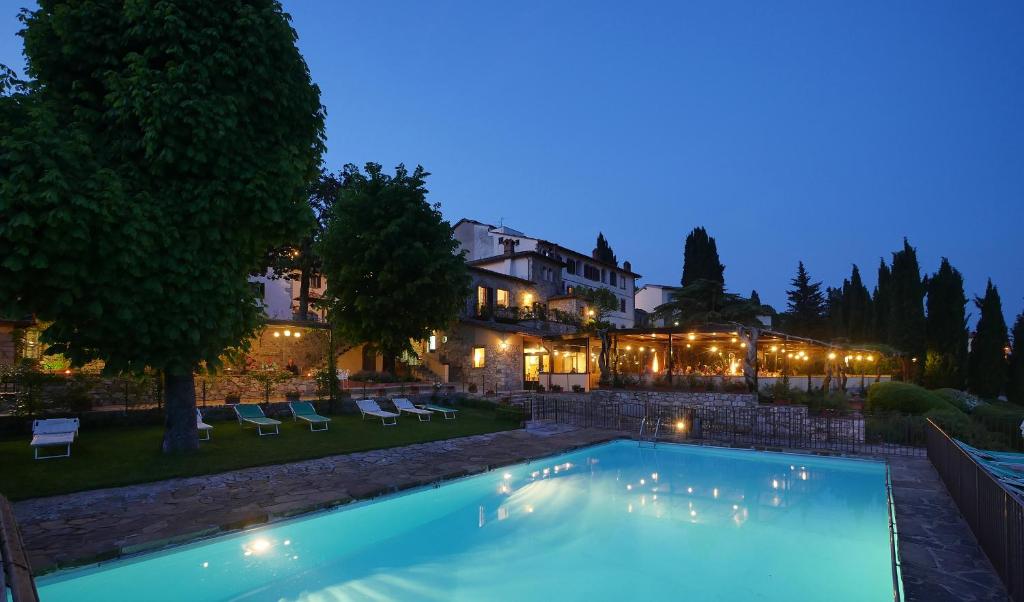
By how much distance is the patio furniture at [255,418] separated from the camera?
585 inches

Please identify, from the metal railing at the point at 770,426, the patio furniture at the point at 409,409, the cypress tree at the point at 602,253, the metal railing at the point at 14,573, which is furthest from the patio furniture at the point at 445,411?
the cypress tree at the point at 602,253

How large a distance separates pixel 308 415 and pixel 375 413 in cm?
197

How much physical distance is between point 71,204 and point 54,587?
538cm

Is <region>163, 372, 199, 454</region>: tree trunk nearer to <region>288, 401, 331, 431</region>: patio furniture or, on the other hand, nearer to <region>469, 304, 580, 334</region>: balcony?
<region>288, 401, 331, 431</region>: patio furniture

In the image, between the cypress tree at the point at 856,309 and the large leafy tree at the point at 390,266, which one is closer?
the large leafy tree at the point at 390,266

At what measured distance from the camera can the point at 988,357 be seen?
32.1 meters

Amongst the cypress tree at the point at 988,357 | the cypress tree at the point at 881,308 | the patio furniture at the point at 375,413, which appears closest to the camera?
the patio furniture at the point at 375,413

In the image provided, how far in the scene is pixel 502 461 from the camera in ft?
39.9

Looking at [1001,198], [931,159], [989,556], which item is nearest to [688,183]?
[931,159]

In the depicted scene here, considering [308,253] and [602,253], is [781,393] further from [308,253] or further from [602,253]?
[602,253]

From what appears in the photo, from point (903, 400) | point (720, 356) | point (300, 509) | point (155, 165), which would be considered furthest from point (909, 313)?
point (155, 165)

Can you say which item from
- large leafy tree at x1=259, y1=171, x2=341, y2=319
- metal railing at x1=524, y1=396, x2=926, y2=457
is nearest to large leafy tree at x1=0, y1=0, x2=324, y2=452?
metal railing at x1=524, y1=396, x2=926, y2=457

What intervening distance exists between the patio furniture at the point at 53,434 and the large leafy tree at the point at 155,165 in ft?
6.41

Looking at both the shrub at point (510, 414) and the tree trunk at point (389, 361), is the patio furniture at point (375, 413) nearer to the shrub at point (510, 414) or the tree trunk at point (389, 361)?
the shrub at point (510, 414)
